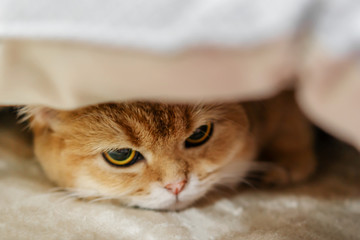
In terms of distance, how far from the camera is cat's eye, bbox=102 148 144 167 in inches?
42.4

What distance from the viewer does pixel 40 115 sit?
115 cm

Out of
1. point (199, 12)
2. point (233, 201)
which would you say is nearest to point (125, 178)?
point (233, 201)

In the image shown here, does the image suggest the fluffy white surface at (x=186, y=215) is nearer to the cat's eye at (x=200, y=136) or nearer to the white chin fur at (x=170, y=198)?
the white chin fur at (x=170, y=198)

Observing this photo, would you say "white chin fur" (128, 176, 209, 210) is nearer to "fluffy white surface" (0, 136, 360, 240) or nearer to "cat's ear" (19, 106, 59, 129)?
"fluffy white surface" (0, 136, 360, 240)

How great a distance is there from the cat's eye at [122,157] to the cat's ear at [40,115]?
0.22m

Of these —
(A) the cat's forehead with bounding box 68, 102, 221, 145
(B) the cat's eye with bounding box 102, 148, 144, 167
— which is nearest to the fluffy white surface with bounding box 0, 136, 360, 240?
(B) the cat's eye with bounding box 102, 148, 144, 167

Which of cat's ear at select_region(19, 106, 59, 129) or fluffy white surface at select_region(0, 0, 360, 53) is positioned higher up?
cat's ear at select_region(19, 106, 59, 129)

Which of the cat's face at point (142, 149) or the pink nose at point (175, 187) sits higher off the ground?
the cat's face at point (142, 149)

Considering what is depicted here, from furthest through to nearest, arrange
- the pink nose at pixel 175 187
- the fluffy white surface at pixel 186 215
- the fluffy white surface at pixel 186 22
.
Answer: the pink nose at pixel 175 187 < the fluffy white surface at pixel 186 215 < the fluffy white surface at pixel 186 22

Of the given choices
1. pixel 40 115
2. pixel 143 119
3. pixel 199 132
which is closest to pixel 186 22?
pixel 143 119

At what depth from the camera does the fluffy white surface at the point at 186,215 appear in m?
0.93

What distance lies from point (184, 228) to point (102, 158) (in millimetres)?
345

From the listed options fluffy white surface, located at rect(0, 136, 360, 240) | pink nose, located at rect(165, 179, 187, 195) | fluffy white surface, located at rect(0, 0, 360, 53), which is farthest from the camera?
pink nose, located at rect(165, 179, 187, 195)

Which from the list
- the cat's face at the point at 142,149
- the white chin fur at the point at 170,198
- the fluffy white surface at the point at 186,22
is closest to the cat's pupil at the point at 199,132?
the cat's face at the point at 142,149
